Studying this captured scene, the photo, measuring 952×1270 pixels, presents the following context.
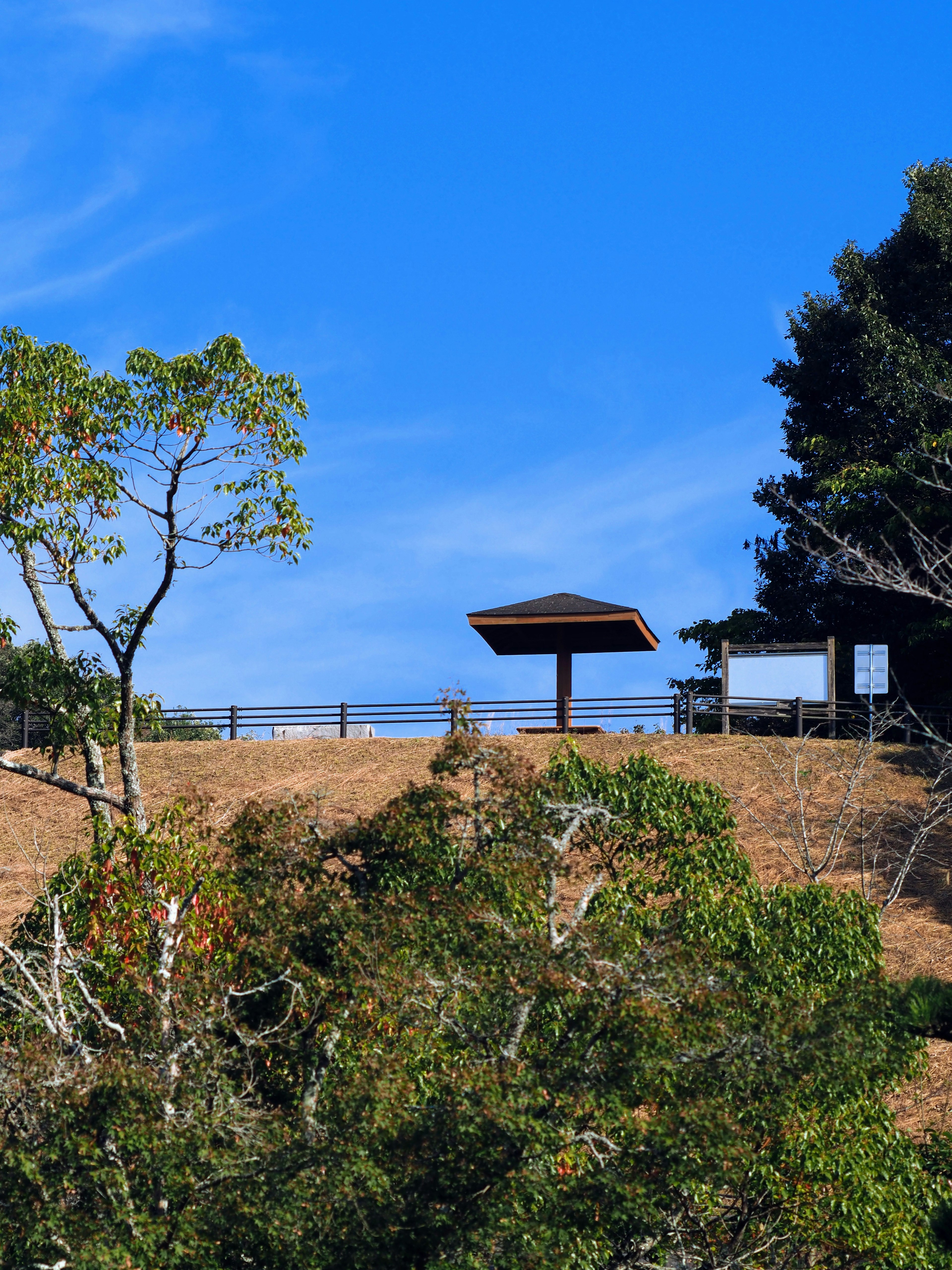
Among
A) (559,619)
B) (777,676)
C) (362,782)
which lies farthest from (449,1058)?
(777,676)

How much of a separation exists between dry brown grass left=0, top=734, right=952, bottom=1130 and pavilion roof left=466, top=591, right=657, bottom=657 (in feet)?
8.55

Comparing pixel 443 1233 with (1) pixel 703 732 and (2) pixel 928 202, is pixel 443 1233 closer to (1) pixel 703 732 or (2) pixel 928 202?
(1) pixel 703 732

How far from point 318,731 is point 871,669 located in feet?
45.7

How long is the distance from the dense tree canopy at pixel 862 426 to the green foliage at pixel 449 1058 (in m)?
20.7

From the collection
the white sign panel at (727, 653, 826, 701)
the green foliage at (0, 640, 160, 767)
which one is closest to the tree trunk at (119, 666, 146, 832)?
the green foliage at (0, 640, 160, 767)

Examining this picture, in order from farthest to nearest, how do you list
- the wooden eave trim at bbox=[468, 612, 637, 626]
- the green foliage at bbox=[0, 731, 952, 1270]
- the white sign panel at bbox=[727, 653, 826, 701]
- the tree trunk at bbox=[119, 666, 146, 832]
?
the wooden eave trim at bbox=[468, 612, 637, 626]
the white sign panel at bbox=[727, 653, 826, 701]
the tree trunk at bbox=[119, 666, 146, 832]
the green foliage at bbox=[0, 731, 952, 1270]

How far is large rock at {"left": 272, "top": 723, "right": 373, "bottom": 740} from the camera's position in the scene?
102 feet

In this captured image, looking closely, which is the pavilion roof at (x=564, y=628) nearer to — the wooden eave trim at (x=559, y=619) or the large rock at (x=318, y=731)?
the wooden eave trim at (x=559, y=619)

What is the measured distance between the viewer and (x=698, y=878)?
12.3 meters

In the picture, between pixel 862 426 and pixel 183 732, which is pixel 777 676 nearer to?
pixel 862 426

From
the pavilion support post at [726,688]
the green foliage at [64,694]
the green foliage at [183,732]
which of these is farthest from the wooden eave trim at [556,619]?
the green foliage at [64,694]

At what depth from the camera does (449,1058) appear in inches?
391

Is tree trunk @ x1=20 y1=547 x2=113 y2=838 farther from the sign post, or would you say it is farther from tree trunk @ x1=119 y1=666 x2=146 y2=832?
the sign post

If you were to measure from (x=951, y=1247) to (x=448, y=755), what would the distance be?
502 centimetres
